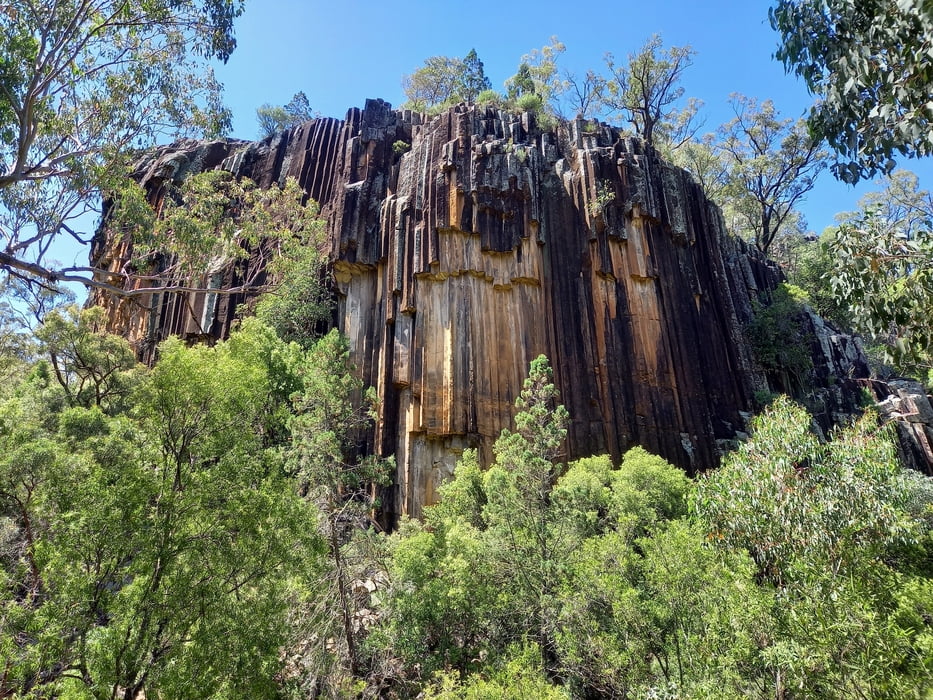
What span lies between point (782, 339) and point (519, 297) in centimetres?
1268

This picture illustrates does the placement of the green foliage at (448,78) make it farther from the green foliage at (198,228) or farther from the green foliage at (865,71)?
the green foliage at (865,71)

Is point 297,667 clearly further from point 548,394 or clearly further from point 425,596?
point 548,394

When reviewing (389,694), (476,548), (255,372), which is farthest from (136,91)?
(389,694)

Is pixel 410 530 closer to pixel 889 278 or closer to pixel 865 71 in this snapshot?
pixel 889 278

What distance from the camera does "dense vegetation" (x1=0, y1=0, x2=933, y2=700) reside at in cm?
680

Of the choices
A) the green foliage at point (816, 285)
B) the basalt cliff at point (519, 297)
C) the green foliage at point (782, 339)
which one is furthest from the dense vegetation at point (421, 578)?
the green foliage at point (816, 285)

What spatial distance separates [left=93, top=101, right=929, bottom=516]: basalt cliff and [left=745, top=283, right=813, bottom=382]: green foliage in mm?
458

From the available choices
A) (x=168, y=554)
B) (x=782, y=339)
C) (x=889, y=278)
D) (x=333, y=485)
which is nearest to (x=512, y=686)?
(x=168, y=554)

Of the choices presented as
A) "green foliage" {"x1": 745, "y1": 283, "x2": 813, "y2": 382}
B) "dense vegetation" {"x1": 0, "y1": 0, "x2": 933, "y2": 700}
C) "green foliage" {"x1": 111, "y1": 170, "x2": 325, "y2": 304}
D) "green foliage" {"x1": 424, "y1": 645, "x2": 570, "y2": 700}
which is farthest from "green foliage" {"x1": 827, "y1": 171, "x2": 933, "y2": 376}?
"green foliage" {"x1": 745, "y1": 283, "x2": 813, "y2": 382}

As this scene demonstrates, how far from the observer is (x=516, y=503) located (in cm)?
1259

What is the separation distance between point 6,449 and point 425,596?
8.78 meters

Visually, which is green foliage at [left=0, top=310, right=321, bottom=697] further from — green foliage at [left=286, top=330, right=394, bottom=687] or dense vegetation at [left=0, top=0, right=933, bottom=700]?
green foliage at [left=286, top=330, right=394, bottom=687]

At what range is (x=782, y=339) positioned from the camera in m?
24.8

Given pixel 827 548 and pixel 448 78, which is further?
pixel 448 78
